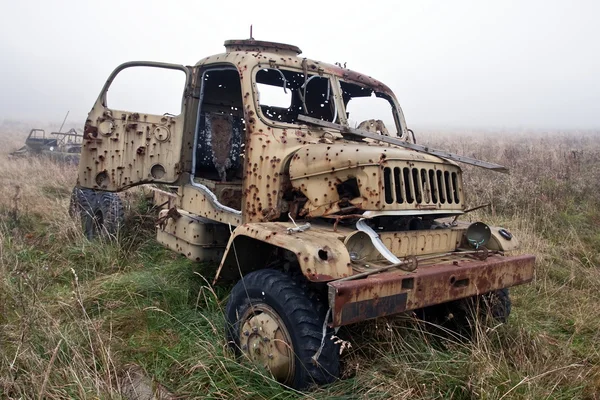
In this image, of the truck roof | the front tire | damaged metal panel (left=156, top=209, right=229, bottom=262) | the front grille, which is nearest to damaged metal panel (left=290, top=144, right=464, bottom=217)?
the front grille

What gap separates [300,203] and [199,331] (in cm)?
119

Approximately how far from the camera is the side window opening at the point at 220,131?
526 cm

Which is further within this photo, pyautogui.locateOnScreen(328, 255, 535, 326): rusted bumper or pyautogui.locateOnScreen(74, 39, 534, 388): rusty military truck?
pyautogui.locateOnScreen(74, 39, 534, 388): rusty military truck

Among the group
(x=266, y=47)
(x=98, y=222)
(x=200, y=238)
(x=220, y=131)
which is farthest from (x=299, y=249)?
(x=98, y=222)

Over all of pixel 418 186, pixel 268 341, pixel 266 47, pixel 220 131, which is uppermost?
pixel 266 47

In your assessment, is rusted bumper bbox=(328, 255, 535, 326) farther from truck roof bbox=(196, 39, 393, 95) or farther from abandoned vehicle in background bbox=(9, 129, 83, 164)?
abandoned vehicle in background bbox=(9, 129, 83, 164)

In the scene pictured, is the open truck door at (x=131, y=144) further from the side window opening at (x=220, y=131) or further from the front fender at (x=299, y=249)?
the front fender at (x=299, y=249)

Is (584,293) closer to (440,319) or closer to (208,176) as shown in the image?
(440,319)

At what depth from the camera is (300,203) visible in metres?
3.80

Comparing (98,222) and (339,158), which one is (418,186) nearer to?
(339,158)

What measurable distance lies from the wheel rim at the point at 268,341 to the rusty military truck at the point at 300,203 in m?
0.01

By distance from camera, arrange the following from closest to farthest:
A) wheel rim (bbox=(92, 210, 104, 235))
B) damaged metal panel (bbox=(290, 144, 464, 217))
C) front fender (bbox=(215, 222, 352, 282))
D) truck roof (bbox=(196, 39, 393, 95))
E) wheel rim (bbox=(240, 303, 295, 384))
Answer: front fender (bbox=(215, 222, 352, 282))
wheel rim (bbox=(240, 303, 295, 384))
damaged metal panel (bbox=(290, 144, 464, 217))
truck roof (bbox=(196, 39, 393, 95))
wheel rim (bbox=(92, 210, 104, 235))

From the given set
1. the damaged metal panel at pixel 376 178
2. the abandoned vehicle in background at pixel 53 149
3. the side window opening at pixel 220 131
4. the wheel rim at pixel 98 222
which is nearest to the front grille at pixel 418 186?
the damaged metal panel at pixel 376 178

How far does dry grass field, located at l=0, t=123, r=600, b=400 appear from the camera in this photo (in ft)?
9.10
